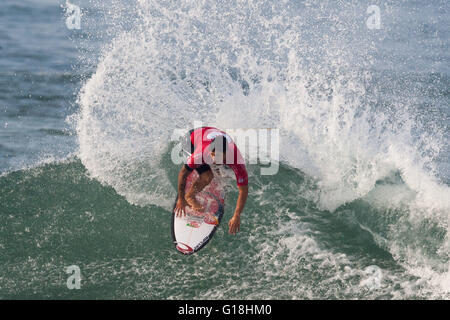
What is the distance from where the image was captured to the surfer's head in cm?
619

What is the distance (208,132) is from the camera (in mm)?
6418

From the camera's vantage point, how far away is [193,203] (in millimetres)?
7168

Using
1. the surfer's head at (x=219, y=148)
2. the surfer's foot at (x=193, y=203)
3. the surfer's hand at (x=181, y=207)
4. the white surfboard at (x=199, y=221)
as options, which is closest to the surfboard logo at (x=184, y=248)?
the white surfboard at (x=199, y=221)

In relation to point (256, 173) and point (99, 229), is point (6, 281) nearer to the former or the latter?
point (99, 229)

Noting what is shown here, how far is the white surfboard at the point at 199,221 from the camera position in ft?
22.5

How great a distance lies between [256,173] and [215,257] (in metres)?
2.23

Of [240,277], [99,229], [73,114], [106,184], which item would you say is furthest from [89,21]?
[240,277]

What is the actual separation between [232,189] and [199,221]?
3.59 ft

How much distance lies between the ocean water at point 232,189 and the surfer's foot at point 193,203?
45 cm

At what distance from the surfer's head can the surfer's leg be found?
51 cm

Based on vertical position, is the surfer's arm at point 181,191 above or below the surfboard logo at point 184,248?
above

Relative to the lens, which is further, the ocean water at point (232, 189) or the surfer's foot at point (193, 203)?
the surfer's foot at point (193, 203)

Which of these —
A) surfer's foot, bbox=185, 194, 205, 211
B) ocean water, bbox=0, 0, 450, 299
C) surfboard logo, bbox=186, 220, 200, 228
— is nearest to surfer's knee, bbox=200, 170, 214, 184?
surfer's foot, bbox=185, 194, 205, 211

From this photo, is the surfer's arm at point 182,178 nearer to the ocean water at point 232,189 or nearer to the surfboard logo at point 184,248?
the surfboard logo at point 184,248
